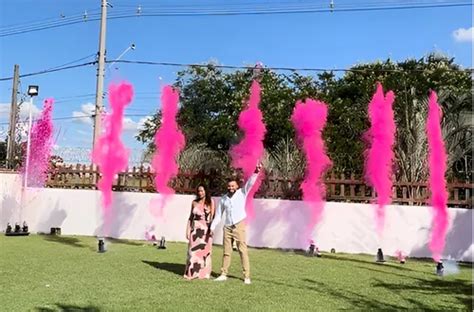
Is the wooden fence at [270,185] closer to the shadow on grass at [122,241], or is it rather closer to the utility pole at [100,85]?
the shadow on grass at [122,241]

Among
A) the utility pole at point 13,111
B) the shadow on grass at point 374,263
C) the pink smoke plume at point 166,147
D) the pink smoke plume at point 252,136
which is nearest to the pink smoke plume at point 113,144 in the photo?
the pink smoke plume at point 166,147

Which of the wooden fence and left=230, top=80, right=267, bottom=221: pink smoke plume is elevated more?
left=230, top=80, right=267, bottom=221: pink smoke plume

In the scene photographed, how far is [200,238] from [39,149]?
7537 mm

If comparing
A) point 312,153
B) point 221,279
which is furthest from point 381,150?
point 221,279

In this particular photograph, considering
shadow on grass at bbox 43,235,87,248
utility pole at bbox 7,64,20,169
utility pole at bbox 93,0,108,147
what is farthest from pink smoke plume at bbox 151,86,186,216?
utility pole at bbox 7,64,20,169

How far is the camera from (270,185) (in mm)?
12328

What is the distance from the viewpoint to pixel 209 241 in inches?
312

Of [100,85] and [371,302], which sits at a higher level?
[100,85]

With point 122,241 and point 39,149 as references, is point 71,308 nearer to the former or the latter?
point 122,241

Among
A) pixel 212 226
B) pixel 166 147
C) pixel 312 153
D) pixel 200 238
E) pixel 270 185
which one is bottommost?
pixel 200 238

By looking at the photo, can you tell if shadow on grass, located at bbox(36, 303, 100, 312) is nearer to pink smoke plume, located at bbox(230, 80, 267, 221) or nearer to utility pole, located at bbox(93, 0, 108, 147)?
pink smoke plume, located at bbox(230, 80, 267, 221)

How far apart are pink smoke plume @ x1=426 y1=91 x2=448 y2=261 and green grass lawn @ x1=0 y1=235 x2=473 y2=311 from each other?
0.69 m

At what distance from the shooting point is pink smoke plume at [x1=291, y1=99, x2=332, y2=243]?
35.9 ft

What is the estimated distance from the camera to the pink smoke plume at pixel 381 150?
10328mm
